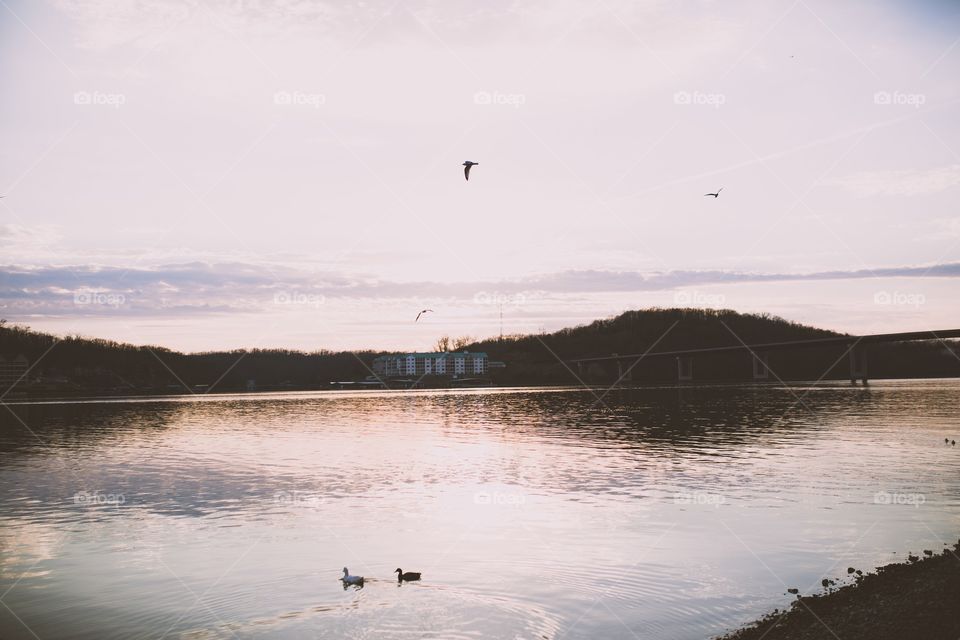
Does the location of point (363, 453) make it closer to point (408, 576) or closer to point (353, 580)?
point (408, 576)

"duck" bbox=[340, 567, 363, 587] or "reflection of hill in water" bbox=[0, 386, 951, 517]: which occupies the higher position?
"duck" bbox=[340, 567, 363, 587]

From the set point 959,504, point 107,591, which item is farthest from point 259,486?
point 959,504

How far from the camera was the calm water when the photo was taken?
15305 millimetres

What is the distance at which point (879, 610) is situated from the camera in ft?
44.0

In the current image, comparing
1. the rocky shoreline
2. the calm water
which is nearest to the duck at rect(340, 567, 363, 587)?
the calm water

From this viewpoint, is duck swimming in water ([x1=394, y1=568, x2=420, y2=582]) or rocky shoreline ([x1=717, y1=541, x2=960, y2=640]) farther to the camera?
duck swimming in water ([x1=394, y1=568, x2=420, y2=582])

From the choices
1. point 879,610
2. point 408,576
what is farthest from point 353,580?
point 879,610

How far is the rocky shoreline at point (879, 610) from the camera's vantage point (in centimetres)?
1235

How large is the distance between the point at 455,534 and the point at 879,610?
11.9 m

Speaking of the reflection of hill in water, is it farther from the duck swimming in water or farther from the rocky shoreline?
the rocky shoreline

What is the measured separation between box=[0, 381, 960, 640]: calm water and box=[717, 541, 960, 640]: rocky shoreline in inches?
32.9

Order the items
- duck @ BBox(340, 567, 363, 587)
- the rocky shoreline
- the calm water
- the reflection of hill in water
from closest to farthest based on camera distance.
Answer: the rocky shoreline
the calm water
duck @ BBox(340, 567, 363, 587)
the reflection of hill in water

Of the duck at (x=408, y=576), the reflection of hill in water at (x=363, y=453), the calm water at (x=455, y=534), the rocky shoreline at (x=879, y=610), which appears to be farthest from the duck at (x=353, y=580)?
the reflection of hill in water at (x=363, y=453)

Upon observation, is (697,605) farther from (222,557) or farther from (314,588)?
(222,557)
